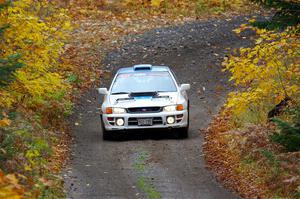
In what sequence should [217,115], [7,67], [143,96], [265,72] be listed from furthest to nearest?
[217,115] → [143,96] → [265,72] → [7,67]

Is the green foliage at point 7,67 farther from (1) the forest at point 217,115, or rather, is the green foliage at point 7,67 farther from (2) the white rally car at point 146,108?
(2) the white rally car at point 146,108

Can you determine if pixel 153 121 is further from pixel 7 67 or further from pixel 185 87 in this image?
pixel 7 67

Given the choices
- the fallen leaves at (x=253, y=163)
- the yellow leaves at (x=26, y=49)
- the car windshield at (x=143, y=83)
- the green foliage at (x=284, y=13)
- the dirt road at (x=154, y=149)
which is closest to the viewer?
the green foliage at (x=284, y=13)

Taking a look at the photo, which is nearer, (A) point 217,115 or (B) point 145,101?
(B) point 145,101

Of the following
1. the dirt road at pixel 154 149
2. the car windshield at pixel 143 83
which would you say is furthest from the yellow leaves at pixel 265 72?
the car windshield at pixel 143 83

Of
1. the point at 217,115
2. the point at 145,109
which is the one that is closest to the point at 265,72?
the point at 145,109

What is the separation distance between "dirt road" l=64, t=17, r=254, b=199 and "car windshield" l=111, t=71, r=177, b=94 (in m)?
1.20

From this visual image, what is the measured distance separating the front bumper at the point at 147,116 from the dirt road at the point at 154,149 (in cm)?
39

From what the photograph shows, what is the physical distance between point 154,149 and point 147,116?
1.02 m

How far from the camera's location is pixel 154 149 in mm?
16359

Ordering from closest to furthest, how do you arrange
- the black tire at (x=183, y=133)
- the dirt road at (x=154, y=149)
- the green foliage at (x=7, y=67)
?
the green foliage at (x=7, y=67)
the dirt road at (x=154, y=149)
the black tire at (x=183, y=133)

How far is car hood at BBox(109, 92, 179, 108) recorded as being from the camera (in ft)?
56.2

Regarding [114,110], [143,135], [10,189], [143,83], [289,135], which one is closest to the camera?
[10,189]

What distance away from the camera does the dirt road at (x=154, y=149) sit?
12.9m
